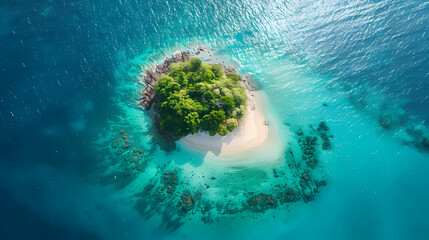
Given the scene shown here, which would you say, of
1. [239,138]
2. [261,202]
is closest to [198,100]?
[239,138]

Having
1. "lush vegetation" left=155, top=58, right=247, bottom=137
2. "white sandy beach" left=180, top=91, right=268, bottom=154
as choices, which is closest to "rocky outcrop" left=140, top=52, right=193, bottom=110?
"lush vegetation" left=155, top=58, right=247, bottom=137

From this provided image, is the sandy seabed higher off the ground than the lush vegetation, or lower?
lower

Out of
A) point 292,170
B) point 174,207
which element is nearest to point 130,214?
point 174,207

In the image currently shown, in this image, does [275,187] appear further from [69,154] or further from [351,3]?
[351,3]

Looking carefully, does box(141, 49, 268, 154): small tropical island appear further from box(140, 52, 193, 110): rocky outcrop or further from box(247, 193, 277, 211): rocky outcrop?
box(247, 193, 277, 211): rocky outcrop

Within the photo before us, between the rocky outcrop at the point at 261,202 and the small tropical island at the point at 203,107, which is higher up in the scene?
the small tropical island at the point at 203,107

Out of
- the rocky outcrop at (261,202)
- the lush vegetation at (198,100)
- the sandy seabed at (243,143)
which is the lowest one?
the rocky outcrop at (261,202)

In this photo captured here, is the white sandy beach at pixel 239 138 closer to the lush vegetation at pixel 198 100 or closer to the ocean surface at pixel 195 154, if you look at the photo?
the lush vegetation at pixel 198 100

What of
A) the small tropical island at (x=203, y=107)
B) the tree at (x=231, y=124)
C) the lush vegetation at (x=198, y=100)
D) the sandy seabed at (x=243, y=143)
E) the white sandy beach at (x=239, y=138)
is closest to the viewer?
the lush vegetation at (x=198, y=100)

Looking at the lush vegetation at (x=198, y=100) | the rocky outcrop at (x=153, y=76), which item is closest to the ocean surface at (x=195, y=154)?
the rocky outcrop at (x=153, y=76)
